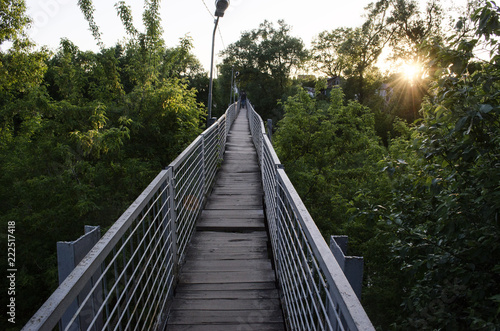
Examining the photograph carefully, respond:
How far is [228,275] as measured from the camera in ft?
12.0

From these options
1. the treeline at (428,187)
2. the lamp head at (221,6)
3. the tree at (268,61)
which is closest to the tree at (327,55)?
the tree at (268,61)

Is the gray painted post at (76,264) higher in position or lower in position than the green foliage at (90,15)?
lower

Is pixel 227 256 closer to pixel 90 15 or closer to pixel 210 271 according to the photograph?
pixel 210 271

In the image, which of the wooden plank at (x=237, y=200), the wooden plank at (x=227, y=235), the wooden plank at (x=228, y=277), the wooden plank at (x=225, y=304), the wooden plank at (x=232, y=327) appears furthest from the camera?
the wooden plank at (x=237, y=200)

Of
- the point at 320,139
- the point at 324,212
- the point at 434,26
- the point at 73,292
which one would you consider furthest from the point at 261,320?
the point at 434,26

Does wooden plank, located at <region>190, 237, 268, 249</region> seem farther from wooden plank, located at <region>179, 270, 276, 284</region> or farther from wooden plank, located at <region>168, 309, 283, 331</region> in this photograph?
wooden plank, located at <region>168, 309, 283, 331</region>

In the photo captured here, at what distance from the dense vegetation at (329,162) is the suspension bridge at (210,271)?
114cm

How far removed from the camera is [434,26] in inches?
1137

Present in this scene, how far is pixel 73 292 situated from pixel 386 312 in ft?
29.3

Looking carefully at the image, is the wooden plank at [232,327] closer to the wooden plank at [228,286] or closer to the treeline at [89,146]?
the wooden plank at [228,286]

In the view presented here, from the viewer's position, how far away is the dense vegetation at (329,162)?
2.82 meters

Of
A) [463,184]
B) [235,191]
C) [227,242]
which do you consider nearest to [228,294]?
[227,242]

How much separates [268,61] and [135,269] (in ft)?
162

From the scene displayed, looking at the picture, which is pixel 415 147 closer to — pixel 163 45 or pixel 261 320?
pixel 261 320
